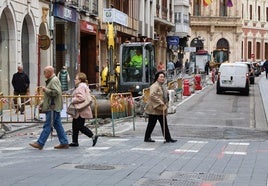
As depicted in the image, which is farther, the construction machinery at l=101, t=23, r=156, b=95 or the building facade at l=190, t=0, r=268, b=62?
the building facade at l=190, t=0, r=268, b=62

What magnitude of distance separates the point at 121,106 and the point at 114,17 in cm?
1976

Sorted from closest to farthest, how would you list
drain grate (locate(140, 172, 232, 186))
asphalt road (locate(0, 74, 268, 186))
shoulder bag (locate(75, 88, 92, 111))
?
drain grate (locate(140, 172, 232, 186)), asphalt road (locate(0, 74, 268, 186)), shoulder bag (locate(75, 88, 92, 111))

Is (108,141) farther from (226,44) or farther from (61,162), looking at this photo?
(226,44)

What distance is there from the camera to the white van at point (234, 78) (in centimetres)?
3566

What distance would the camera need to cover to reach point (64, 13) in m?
31.2

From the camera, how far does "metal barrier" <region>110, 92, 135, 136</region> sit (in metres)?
18.9

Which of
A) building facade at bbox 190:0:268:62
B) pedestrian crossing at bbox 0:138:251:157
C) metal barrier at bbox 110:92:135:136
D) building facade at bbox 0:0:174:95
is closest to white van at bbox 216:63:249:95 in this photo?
building facade at bbox 0:0:174:95

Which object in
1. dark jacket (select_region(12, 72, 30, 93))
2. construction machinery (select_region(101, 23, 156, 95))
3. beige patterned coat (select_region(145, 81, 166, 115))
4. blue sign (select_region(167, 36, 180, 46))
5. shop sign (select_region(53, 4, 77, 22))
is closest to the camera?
beige patterned coat (select_region(145, 81, 166, 115))

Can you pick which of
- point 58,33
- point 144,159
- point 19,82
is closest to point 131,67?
point 58,33

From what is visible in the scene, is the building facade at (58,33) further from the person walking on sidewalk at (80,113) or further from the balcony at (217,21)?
the balcony at (217,21)

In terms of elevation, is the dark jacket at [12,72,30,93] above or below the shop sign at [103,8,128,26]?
below

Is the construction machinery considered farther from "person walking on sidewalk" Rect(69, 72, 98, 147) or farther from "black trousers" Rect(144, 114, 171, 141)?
"person walking on sidewalk" Rect(69, 72, 98, 147)

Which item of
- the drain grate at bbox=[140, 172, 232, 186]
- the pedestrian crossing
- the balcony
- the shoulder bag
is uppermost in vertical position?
the balcony

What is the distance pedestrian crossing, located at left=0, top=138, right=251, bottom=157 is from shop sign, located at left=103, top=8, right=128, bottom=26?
65.2 ft
